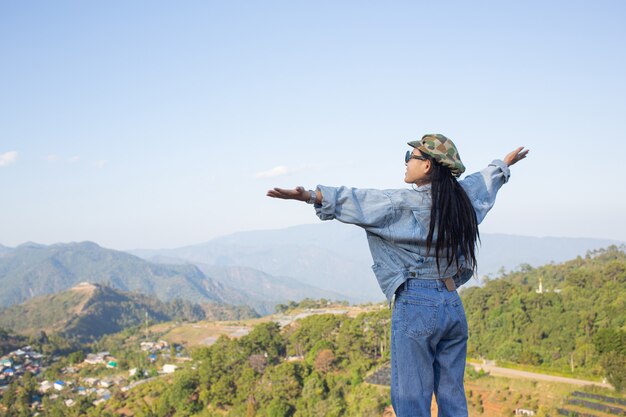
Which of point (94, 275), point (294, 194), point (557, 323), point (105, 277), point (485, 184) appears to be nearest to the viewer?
point (294, 194)

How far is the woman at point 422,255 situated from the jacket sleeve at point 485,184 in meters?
0.11

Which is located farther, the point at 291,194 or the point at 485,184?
the point at 485,184

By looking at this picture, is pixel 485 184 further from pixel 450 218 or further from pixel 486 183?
pixel 450 218

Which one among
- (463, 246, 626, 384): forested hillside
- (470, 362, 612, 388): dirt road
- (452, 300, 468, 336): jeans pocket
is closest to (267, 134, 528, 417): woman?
(452, 300, 468, 336): jeans pocket

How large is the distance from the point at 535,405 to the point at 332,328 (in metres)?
12.1

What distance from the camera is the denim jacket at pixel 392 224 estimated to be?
74.7 inches

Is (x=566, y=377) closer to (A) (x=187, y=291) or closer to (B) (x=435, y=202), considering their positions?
(B) (x=435, y=202)

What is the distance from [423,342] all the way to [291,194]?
71 centimetres

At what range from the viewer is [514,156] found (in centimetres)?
249

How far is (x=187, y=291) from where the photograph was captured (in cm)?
15200

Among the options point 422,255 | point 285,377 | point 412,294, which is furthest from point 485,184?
point 285,377

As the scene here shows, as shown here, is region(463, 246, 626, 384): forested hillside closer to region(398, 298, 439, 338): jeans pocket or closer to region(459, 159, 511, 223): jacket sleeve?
region(459, 159, 511, 223): jacket sleeve

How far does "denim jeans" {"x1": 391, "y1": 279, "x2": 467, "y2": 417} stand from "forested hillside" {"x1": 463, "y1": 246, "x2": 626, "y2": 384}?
1391 centimetres

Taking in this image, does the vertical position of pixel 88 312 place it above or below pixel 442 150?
below
